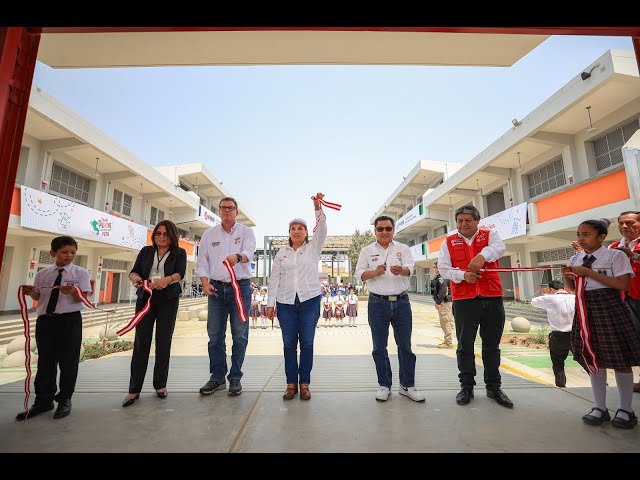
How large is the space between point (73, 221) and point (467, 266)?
13403 mm

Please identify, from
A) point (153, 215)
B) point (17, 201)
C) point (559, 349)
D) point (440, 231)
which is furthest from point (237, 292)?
point (440, 231)

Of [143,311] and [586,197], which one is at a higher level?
[586,197]

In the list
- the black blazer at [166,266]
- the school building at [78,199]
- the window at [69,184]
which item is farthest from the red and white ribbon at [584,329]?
the window at [69,184]

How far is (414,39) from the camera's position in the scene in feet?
10.0

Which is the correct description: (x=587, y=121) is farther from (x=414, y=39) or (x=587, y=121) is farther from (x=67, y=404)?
(x=67, y=404)

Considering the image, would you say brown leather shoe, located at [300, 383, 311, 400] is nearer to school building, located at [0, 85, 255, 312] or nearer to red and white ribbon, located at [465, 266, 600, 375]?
red and white ribbon, located at [465, 266, 600, 375]

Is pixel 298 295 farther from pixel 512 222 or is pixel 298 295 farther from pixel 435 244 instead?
pixel 435 244

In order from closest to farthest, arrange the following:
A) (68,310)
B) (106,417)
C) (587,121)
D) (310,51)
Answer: (106,417) → (68,310) → (310,51) → (587,121)

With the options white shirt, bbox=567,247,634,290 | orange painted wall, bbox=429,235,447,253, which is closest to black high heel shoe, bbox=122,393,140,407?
white shirt, bbox=567,247,634,290

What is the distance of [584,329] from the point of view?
8.25ft

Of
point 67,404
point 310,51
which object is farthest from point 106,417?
point 310,51

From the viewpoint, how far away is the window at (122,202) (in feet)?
56.2

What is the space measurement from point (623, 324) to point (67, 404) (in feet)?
14.3
